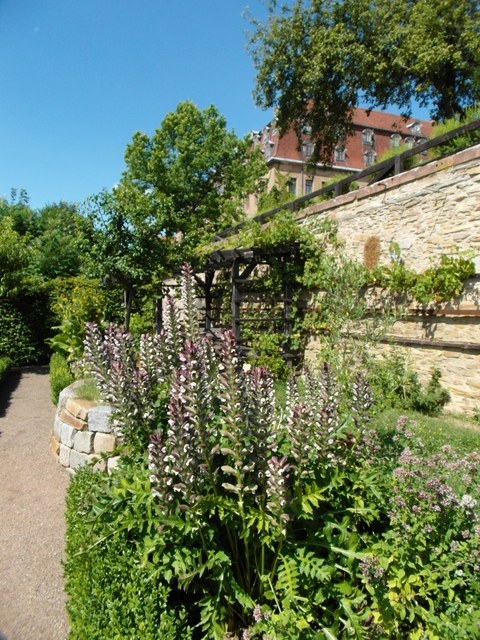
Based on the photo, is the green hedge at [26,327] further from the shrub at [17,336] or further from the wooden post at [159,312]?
the wooden post at [159,312]

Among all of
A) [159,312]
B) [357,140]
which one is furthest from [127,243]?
[357,140]

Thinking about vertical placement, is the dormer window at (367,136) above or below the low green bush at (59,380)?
above

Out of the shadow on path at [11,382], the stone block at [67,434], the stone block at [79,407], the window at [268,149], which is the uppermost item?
Result: the window at [268,149]

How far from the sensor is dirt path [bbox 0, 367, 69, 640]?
2.83 metres

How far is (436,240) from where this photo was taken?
614 cm

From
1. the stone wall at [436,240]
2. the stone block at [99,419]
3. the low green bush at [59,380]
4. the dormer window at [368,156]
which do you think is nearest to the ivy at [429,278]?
the stone wall at [436,240]

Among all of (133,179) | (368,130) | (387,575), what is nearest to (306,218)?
(387,575)

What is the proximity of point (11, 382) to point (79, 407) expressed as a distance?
6428 millimetres

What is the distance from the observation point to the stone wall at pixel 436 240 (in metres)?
5.63

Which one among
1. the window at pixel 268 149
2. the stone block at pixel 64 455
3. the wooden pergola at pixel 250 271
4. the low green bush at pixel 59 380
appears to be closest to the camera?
the stone block at pixel 64 455

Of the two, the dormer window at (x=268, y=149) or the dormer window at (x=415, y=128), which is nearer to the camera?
the dormer window at (x=268, y=149)

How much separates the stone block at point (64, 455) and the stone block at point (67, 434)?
0.06 metres

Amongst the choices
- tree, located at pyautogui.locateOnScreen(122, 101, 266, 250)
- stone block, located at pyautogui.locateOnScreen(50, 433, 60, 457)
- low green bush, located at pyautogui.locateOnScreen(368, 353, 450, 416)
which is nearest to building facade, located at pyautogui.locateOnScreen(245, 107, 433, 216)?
tree, located at pyautogui.locateOnScreen(122, 101, 266, 250)

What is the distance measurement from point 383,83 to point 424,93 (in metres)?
1.74
